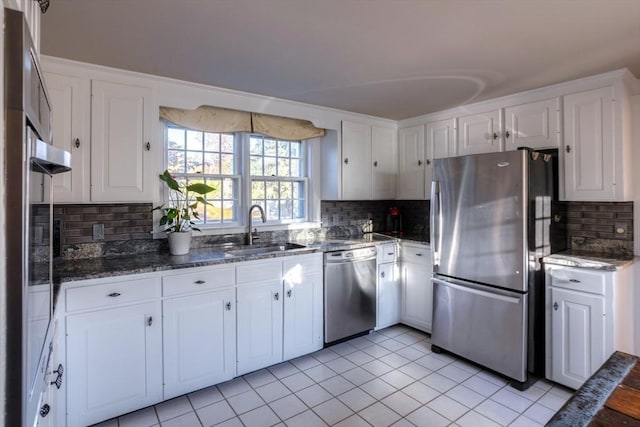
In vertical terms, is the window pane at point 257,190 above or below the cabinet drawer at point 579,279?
above

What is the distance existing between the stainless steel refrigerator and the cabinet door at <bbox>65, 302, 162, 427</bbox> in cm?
234

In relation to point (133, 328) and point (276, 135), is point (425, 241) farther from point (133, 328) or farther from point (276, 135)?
point (133, 328)

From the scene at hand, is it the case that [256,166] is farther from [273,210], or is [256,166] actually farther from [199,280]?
[199,280]

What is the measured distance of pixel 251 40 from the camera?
2041 millimetres

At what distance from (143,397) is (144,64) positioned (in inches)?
87.9

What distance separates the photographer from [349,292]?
3254 millimetres

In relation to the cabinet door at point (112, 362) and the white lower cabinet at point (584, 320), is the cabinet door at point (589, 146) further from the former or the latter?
the cabinet door at point (112, 362)

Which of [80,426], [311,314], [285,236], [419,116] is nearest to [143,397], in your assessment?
[80,426]

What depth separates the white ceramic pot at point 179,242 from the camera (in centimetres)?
266

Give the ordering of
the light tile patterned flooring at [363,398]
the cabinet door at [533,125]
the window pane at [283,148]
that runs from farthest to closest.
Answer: the window pane at [283,148]
the cabinet door at [533,125]
the light tile patterned flooring at [363,398]

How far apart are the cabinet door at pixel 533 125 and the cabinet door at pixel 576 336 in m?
1.25

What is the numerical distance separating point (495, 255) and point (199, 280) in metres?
2.22

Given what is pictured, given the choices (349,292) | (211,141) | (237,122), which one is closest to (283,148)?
(237,122)

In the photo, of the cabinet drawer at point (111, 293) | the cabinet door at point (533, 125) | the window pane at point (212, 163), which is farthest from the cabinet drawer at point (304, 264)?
the cabinet door at point (533, 125)
